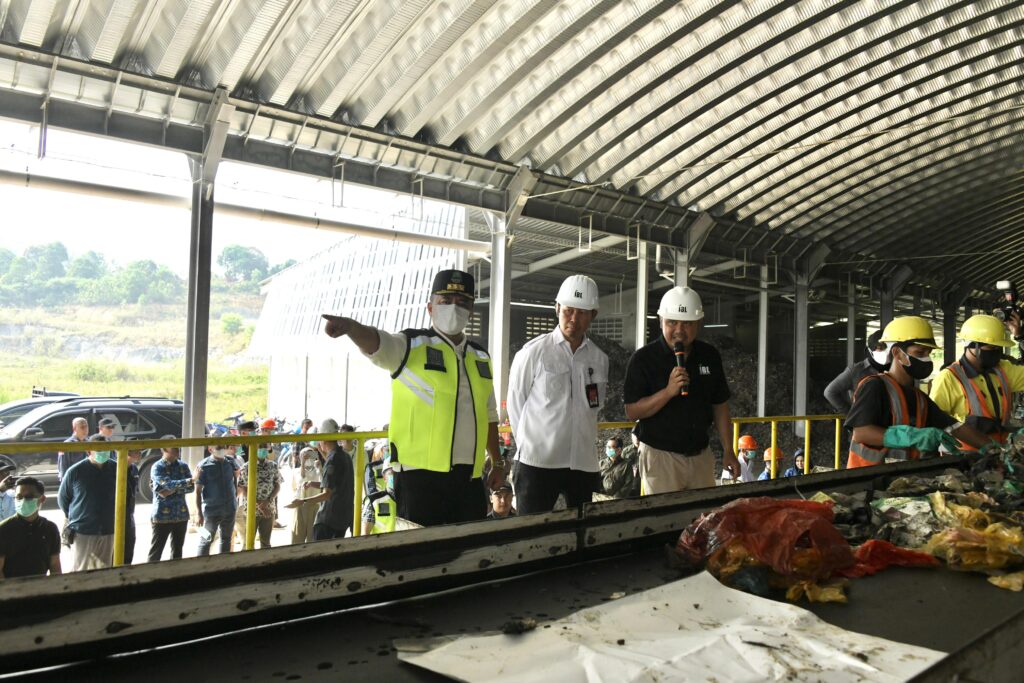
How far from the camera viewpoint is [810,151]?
39.1 feet

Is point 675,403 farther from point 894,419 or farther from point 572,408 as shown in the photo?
point 894,419

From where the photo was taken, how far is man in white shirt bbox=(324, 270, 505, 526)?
3547 millimetres

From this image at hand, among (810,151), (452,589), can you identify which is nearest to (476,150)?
(810,151)

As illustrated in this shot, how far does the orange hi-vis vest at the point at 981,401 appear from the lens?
5078 millimetres

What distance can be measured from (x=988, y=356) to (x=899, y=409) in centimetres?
135

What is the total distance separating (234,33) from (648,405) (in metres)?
5.93

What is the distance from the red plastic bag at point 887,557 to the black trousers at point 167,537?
23.4 ft

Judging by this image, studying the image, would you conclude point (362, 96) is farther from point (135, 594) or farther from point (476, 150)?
point (135, 594)

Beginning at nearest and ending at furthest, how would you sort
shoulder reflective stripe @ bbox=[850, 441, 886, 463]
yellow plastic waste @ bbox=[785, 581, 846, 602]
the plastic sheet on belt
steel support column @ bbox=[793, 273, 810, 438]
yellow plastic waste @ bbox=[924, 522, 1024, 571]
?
the plastic sheet on belt
yellow plastic waste @ bbox=[785, 581, 846, 602]
yellow plastic waste @ bbox=[924, 522, 1024, 571]
shoulder reflective stripe @ bbox=[850, 441, 886, 463]
steel support column @ bbox=[793, 273, 810, 438]

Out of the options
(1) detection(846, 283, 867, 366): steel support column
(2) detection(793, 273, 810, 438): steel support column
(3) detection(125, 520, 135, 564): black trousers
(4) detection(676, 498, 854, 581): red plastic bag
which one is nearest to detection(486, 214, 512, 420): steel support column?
(3) detection(125, 520, 135, 564): black trousers

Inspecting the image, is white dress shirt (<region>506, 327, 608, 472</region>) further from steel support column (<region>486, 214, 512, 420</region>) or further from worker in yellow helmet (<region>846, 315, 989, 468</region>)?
steel support column (<region>486, 214, 512, 420</region>)

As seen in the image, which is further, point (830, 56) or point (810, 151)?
point (810, 151)

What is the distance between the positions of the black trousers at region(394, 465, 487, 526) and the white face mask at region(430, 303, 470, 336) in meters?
0.73

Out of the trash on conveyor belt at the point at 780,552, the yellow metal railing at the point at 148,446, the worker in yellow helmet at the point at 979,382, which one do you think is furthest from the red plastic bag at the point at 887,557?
the yellow metal railing at the point at 148,446
